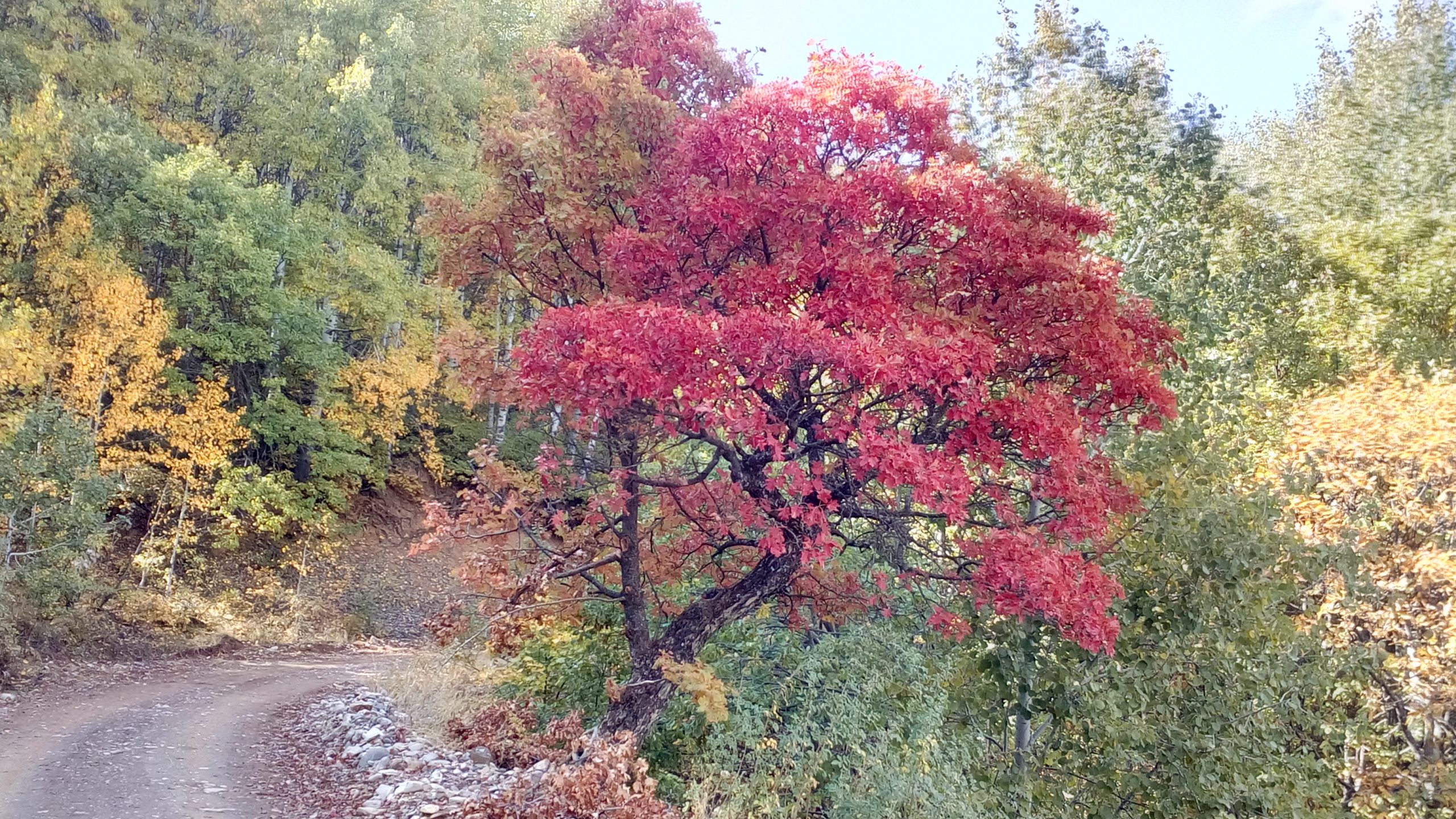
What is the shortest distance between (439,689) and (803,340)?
21.8 feet

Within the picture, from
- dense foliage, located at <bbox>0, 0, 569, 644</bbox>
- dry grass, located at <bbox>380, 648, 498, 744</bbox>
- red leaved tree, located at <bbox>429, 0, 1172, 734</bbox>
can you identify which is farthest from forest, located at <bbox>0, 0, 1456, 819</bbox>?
dense foliage, located at <bbox>0, 0, 569, 644</bbox>

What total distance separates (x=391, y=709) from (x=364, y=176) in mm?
13150

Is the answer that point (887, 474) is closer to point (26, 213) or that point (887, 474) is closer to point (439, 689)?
point (439, 689)

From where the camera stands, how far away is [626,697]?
6500 millimetres

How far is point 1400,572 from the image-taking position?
816 cm

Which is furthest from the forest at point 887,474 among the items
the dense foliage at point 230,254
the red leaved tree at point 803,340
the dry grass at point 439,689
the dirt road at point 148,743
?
the dirt road at point 148,743

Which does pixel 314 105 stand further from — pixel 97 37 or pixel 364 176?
pixel 97 37

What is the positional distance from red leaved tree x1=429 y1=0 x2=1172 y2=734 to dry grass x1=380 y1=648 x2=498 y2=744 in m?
2.33

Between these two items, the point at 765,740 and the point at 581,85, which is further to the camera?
the point at 765,740

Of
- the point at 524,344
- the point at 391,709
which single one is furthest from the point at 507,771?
the point at 524,344

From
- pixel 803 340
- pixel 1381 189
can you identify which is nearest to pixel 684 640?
pixel 803 340

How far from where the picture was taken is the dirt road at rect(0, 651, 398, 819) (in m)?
6.48

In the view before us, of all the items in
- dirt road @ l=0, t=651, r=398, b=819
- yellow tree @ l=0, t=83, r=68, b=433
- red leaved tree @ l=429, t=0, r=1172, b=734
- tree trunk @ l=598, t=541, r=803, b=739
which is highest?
yellow tree @ l=0, t=83, r=68, b=433

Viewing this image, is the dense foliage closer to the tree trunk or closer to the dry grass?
the dry grass
